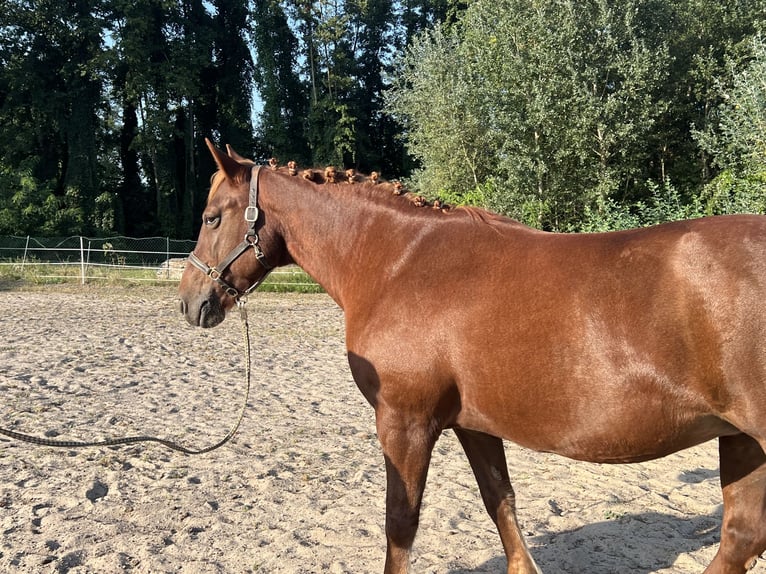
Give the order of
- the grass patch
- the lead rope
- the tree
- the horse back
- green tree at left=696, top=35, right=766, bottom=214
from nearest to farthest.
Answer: the horse back → the lead rope → green tree at left=696, top=35, right=766, bottom=214 → the tree → the grass patch

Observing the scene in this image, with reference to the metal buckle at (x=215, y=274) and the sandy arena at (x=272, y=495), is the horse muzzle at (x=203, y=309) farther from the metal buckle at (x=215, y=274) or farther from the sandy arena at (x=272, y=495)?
the sandy arena at (x=272, y=495)

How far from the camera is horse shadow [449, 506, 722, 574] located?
3.23 meters

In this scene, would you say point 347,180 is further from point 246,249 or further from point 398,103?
point 398,103

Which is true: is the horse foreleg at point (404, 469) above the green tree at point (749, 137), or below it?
below

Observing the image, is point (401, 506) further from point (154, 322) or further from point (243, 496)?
point (154, 322)

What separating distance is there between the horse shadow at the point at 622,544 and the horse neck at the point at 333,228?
1.89 m

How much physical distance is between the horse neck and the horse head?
0.37ft

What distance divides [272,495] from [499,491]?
6.23 ft

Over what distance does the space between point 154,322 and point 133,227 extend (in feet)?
93.5

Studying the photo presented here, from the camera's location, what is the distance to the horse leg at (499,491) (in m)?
2.96

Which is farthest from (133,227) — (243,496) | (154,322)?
(243,496)

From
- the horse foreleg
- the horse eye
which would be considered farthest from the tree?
the horse foreleg

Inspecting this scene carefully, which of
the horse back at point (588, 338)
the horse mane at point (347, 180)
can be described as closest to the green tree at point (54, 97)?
the horse mane at point (347, 180)

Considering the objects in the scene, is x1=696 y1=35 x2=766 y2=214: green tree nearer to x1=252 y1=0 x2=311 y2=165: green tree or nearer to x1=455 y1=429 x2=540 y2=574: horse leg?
x1=455 y1=429 x2=540 y2=574: horse leg
